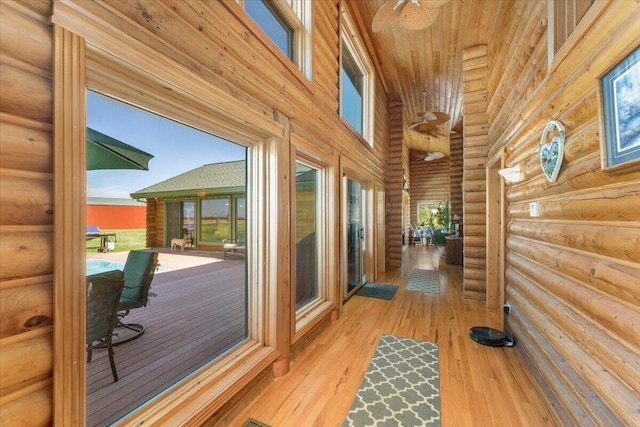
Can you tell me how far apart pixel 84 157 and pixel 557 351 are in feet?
9.59

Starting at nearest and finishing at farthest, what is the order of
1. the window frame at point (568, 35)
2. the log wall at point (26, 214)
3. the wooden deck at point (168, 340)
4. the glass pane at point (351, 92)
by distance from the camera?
the log wall at point (26, 214) < the window frame at point (568, 35) < the wooden deck at point (168, 340) < the glass pane at point (351, 92)

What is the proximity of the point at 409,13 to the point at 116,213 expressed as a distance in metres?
3.19

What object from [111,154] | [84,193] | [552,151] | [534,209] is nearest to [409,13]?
[552,151]

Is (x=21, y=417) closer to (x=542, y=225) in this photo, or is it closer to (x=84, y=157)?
(x=84, y=157)

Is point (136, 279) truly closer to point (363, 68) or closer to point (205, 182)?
point (205, 182)

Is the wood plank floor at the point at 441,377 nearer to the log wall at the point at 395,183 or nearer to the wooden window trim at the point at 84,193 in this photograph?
the wooden window trim at the point at 84,193

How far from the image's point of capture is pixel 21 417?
35.2 inches

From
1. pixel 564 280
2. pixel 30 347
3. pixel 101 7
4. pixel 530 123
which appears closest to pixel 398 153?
pixel 530 123

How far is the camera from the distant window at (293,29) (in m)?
2.55

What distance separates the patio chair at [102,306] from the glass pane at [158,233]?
0.29 feet

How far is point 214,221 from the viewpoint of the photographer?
4.36 meters

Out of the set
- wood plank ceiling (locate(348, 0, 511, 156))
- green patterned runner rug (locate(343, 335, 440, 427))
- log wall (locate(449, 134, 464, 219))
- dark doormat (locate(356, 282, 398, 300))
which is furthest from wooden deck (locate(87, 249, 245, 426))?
log wall (locate(449, 134, 464, 219))

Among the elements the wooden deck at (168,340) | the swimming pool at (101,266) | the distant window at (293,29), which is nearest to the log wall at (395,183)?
the wooden deck at (168,340)

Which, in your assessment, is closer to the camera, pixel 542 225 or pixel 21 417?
pixel 21 417
